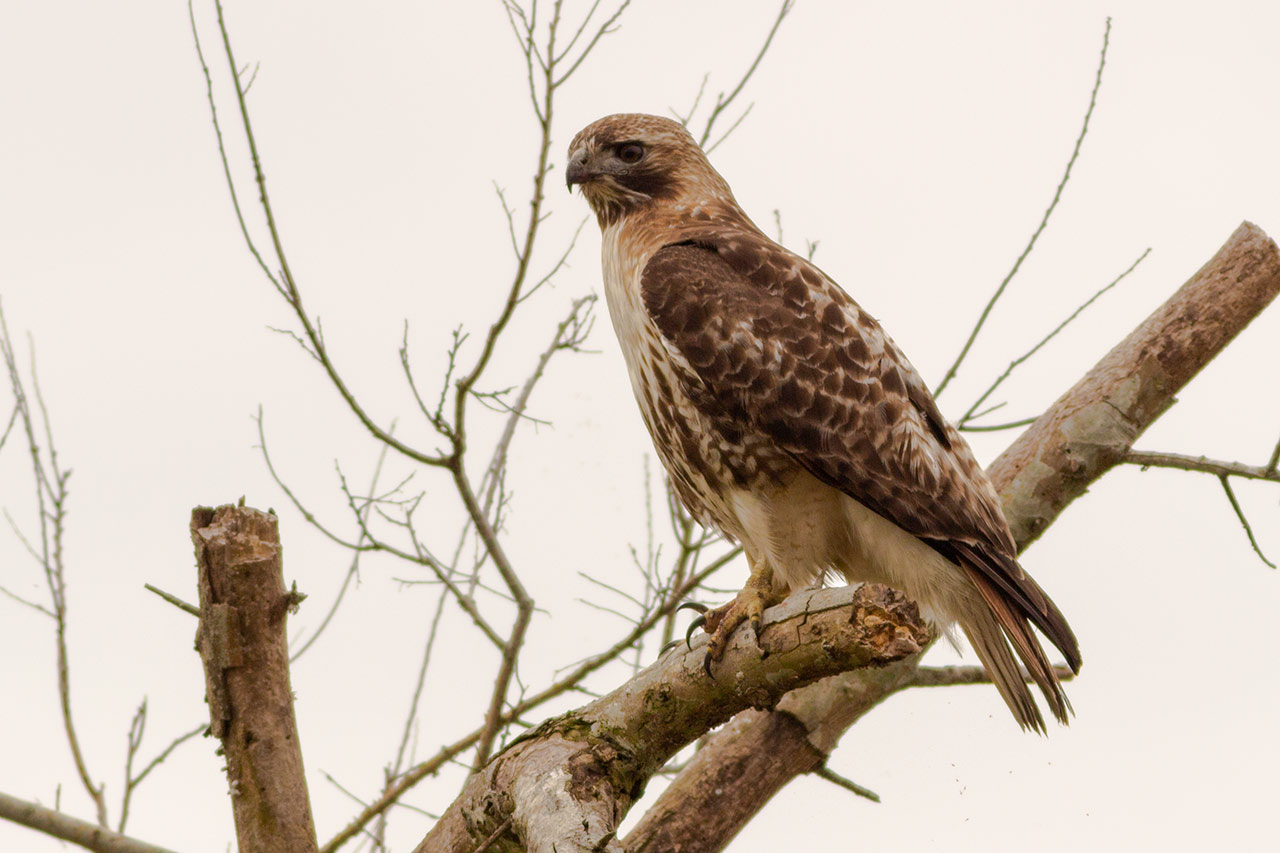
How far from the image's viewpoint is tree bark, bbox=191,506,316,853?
10.4ft

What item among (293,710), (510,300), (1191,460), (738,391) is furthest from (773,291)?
(293,710)

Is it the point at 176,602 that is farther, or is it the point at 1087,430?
the point at 1087,430

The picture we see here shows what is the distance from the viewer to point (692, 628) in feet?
11.7

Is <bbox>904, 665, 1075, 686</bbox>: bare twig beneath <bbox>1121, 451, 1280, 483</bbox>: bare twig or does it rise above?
beneath

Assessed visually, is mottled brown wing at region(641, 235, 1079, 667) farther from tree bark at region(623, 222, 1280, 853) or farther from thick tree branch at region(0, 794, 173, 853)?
thick tree branch at region(0, 794, 173, 853)

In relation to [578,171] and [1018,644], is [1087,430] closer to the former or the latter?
[1018,644]

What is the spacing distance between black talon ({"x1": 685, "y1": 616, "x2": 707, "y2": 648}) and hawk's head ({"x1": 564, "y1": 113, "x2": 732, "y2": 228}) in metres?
1.67

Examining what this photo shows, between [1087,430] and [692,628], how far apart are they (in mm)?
1919

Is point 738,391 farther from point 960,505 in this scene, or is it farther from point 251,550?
point 251,550

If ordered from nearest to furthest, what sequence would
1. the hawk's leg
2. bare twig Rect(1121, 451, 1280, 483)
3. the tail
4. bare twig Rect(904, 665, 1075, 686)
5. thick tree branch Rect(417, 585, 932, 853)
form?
thick tree branch Rect(417, 585, 932, 853) < the hawk's leg < the tail < bare twig Rect(1121, 451, 1280, 483) < bare twig Rect(904, 665, 1075, 686)

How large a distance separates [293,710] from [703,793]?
1419 millimetres

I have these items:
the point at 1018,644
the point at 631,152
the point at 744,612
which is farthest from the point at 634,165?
the point at 1018,644

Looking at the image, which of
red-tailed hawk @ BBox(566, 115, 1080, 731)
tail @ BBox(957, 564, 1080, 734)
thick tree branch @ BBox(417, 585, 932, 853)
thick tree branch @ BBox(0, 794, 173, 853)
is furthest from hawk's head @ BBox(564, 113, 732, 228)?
thick tree branch @ BBox(0, 794, 173, 853)

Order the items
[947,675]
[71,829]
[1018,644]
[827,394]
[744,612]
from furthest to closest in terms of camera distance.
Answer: [947,675]
[827,394]
[1018,644]
[744,612]
[71,829]
